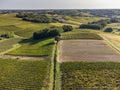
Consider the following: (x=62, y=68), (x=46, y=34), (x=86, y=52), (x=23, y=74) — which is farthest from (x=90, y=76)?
(x=46, y=34)

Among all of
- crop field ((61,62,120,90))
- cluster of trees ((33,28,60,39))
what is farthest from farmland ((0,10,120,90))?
cluster of trees ((33,28,60,39))

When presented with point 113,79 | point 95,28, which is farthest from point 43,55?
point 95,28

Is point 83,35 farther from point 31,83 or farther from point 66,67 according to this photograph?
point 31,83

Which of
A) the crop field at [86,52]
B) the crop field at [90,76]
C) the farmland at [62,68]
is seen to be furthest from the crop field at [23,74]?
the crop field at [86,52]

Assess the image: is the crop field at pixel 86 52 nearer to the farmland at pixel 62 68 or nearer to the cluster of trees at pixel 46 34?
the farmland at pixel 62 68

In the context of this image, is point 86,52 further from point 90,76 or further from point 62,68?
point 90,76

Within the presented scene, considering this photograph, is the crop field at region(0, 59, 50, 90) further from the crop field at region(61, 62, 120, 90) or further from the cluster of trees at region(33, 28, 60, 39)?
the cluster of trees at region(33, 28, 60, 39)
